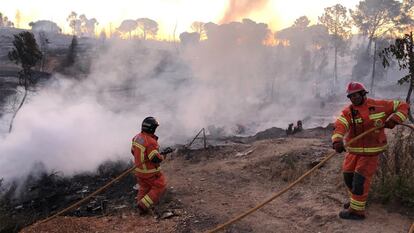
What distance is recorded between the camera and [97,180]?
28.2ft

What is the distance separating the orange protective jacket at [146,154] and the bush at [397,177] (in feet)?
10.2

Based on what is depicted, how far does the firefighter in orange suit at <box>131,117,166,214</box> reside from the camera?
18.2 ft

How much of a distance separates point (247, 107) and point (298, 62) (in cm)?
1979

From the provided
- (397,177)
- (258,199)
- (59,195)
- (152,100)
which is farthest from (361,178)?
(152,100)

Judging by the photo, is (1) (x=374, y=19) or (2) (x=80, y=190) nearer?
(2) (x=80, y=190)

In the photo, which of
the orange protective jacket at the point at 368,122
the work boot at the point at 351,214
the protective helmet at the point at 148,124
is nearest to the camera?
the orange protective jacket at the point at 368,122

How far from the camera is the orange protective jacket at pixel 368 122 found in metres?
4.39

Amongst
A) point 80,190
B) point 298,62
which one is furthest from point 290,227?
point 298,62

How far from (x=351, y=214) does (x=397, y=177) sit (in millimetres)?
890

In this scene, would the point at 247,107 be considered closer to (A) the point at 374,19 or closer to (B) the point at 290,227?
(A) the point at 374,19

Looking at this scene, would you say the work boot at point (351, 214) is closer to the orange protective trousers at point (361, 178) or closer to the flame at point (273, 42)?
the orange protective trousers at point (361, 178)

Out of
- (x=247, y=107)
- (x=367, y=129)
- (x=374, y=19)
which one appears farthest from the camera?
(x=374, y=19)

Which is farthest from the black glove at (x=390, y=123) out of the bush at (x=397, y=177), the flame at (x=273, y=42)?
the flame at (x=273, y=42)

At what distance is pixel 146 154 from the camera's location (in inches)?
219
